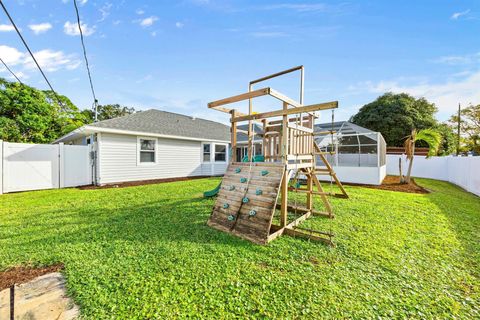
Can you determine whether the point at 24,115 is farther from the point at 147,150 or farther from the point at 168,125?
the point at 147,150

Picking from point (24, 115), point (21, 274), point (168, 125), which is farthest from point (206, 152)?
point (24, 115)

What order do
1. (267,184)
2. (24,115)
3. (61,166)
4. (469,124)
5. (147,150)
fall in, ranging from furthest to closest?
(469,124) < (24,115) < (147,150) < (61,166) < (267,184)

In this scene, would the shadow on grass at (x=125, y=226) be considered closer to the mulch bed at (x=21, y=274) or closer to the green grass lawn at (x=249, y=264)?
the green grass lawn at (x=249, y=264)

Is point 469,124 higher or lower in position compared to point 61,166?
higher

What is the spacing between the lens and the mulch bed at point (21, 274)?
2190mm

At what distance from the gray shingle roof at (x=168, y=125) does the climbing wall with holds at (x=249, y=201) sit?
24.0 feet

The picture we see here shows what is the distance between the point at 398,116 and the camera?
20.1 m

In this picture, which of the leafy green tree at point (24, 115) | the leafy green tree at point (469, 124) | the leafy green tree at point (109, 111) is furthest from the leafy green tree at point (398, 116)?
the leafy green tree at point (109, 111)

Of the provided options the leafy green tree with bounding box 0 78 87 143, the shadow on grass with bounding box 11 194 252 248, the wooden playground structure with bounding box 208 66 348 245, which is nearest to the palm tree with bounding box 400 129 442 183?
the wooden playground structure with bounding box 208 66 348 245

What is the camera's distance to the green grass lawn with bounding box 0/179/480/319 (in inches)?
74.0

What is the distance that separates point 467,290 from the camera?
216 cm

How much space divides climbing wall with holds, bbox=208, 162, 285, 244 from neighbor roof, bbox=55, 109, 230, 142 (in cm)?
709

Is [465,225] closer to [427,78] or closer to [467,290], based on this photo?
[467,290]

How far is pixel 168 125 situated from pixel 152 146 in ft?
6.03
